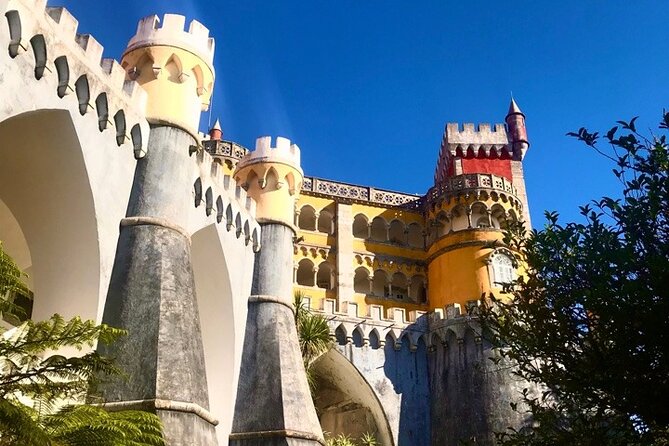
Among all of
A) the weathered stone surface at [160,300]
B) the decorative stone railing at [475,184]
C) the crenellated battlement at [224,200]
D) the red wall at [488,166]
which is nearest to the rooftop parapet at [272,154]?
the crenellated battlement at [224,200]

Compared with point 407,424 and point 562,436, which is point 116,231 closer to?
point 562,436

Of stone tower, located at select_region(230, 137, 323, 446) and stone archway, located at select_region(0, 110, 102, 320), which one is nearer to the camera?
stone archway, located at select_region(0, 110, 102, 320)

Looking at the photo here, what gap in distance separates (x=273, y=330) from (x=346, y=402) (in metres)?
11.7

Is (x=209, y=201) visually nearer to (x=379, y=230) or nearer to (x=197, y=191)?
(x=197, y=191)

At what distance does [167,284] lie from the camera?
13336 millimetres

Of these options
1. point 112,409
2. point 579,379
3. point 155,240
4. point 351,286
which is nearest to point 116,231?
point 155,240

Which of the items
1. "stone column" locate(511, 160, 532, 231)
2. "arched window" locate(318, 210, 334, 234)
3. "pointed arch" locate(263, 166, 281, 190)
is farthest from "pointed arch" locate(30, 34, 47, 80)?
"stone column" locate(511, 160, 532, 231)

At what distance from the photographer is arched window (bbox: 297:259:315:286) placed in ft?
122

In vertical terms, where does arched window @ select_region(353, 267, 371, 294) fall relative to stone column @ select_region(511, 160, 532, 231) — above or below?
below

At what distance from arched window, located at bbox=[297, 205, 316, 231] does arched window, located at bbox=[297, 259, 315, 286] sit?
2.24 meters

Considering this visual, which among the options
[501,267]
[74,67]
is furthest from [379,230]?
[74,67]

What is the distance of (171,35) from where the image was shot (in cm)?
1638

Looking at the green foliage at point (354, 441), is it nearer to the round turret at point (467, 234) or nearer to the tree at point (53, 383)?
the round turret at point (467, 234)

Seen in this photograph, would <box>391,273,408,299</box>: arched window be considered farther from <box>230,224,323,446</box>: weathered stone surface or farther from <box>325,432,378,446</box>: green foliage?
<box>230,224,323,446</box>: weathered stone surface
